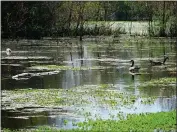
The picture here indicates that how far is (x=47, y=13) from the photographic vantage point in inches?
2050

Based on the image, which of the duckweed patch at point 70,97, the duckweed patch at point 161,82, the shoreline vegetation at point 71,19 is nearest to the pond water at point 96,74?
the duckweed patch at point 161,82

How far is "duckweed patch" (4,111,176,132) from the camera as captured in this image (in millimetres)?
12164

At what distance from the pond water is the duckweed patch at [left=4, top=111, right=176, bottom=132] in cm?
63

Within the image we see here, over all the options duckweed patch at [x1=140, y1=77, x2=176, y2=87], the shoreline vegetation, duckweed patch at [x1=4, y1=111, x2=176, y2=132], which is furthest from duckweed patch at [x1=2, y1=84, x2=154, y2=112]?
the shoreline vegetation

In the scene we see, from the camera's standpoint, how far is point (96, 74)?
80.1 feet

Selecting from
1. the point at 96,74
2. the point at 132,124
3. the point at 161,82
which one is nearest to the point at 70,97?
the point at 132,124

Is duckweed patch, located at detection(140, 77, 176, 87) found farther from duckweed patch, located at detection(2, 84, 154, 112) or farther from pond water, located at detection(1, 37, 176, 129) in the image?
duckweed patch, located at detection(2, 84, 154, 112)

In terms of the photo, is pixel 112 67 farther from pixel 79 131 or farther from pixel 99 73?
pixel 79 131

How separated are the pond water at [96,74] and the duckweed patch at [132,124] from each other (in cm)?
63

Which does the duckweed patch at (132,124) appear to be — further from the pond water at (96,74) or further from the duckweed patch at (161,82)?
the duckweed patch at (161,82)

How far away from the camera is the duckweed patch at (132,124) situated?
39.9ft

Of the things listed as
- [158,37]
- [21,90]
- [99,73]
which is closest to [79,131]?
[21,90]

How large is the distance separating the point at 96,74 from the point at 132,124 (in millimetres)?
11819

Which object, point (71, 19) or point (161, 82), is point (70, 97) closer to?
point (161, 82)
